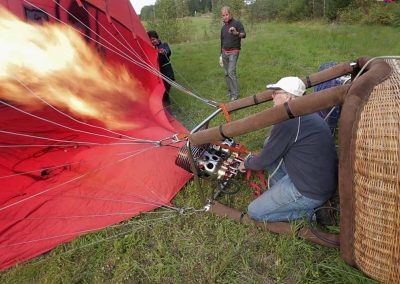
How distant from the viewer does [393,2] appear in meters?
14.3

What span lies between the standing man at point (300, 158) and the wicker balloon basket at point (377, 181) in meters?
0.52

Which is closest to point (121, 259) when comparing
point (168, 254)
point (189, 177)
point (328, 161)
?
point (168, 254)

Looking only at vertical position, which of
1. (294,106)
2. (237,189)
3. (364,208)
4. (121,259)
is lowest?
(121,259)

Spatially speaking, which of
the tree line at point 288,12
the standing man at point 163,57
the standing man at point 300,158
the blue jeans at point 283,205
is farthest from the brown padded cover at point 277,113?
the tree line at point 288,12

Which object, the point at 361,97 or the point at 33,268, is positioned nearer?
the point at 361,97

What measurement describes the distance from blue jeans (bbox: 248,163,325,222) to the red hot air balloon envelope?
966mm

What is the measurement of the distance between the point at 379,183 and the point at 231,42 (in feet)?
16.6

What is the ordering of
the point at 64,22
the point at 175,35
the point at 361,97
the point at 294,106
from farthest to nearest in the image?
the point at 175,35 → the point at 64,22 → the point at 294,106 → the point at 361,97

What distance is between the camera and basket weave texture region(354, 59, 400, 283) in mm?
1691

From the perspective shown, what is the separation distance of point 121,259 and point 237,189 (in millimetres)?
1155

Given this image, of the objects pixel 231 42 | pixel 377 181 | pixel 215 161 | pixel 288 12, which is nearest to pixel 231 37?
pixel 231 42

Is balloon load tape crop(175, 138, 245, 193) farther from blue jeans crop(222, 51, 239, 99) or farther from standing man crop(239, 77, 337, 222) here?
blue jeans crop(222, 51, 239, 99)

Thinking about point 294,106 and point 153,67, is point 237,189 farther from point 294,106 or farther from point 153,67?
point 153,67

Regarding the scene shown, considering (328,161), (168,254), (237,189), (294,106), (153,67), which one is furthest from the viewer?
(153,67)
